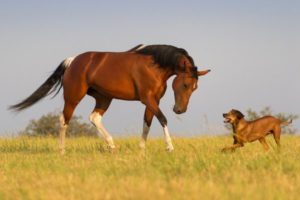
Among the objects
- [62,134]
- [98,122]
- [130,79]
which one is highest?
[130,79]

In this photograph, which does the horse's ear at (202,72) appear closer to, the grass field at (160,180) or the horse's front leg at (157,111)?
the horse's front leg at (157,111)

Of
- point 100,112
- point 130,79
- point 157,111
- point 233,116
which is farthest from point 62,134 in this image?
point 233,116

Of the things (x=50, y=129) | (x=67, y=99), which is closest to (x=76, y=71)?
(x=67, y=99)

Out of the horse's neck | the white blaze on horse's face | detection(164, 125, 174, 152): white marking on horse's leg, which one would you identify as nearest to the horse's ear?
the white blaze on horse's face

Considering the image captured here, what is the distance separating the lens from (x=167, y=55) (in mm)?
10414

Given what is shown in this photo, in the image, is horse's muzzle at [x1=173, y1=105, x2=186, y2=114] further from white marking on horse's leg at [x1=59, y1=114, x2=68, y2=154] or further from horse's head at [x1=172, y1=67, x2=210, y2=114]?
white marking on horse's leg at [x1=59, y1=114, x2=68, y2=154]

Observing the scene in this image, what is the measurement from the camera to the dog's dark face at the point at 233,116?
10469 millimetres

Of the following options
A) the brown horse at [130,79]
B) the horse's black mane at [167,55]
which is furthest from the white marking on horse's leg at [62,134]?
the horse's black mane at [167,55]

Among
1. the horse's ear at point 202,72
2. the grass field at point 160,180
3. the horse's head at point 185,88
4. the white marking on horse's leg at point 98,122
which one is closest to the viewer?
the grass field at point 160,180

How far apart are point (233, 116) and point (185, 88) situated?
1.21 meters

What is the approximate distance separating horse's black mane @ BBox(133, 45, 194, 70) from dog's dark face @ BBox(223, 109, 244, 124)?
4.17 feet

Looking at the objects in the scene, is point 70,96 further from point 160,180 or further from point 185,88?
point 160,180

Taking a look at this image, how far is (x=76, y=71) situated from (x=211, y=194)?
7490 mm

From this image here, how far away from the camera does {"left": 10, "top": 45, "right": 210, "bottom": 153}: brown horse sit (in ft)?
33.2
